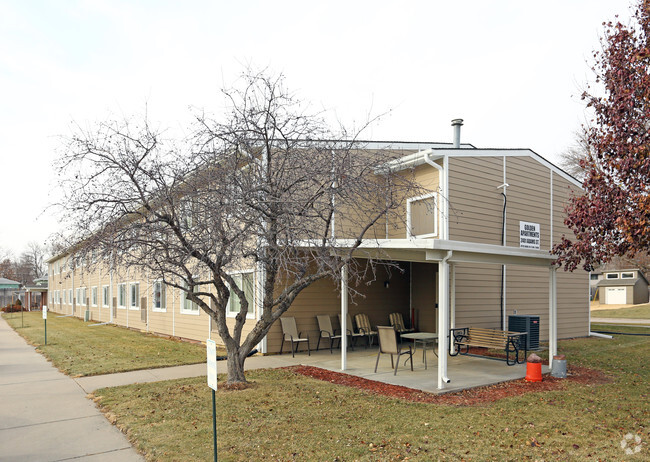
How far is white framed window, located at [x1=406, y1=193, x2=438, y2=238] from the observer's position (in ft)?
41.1

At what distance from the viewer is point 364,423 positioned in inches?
247

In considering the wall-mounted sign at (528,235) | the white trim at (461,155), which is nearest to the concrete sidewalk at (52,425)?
the white trim at (461,155)

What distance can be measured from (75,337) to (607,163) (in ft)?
58.0

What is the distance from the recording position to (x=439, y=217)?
485 inches

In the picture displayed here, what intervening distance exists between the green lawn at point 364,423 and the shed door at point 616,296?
112 feet

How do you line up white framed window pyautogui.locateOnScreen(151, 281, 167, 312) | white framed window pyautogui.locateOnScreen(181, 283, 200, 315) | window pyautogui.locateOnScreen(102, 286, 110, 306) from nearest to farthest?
white framed window pyautogui.locateOnScreen(181, 283, 200, 315) < white framed window pyautogui.locateOnScreen(151, 281, 167, 312) < window pyautogui.locateOnScreen(102, 286, 110, 306)

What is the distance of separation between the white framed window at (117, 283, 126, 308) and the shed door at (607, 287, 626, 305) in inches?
1387

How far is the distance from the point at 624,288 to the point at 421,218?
32.5 metres

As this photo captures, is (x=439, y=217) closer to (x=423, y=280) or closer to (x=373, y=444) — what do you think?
(x=423, y=280)

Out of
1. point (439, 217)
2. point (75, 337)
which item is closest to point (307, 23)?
point (439, 217)

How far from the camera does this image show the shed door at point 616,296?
38344 mm

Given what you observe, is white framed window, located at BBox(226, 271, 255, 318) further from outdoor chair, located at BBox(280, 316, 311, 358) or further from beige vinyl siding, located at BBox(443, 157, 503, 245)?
beige vinyl siding, located at BBox(443, 157, 503, 245)

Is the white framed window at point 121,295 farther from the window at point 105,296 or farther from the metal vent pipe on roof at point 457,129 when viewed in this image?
the metal vent pipe on roof at point 457,129

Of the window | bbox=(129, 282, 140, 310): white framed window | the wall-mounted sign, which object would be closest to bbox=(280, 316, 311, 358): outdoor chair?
the wall-mounted sign
